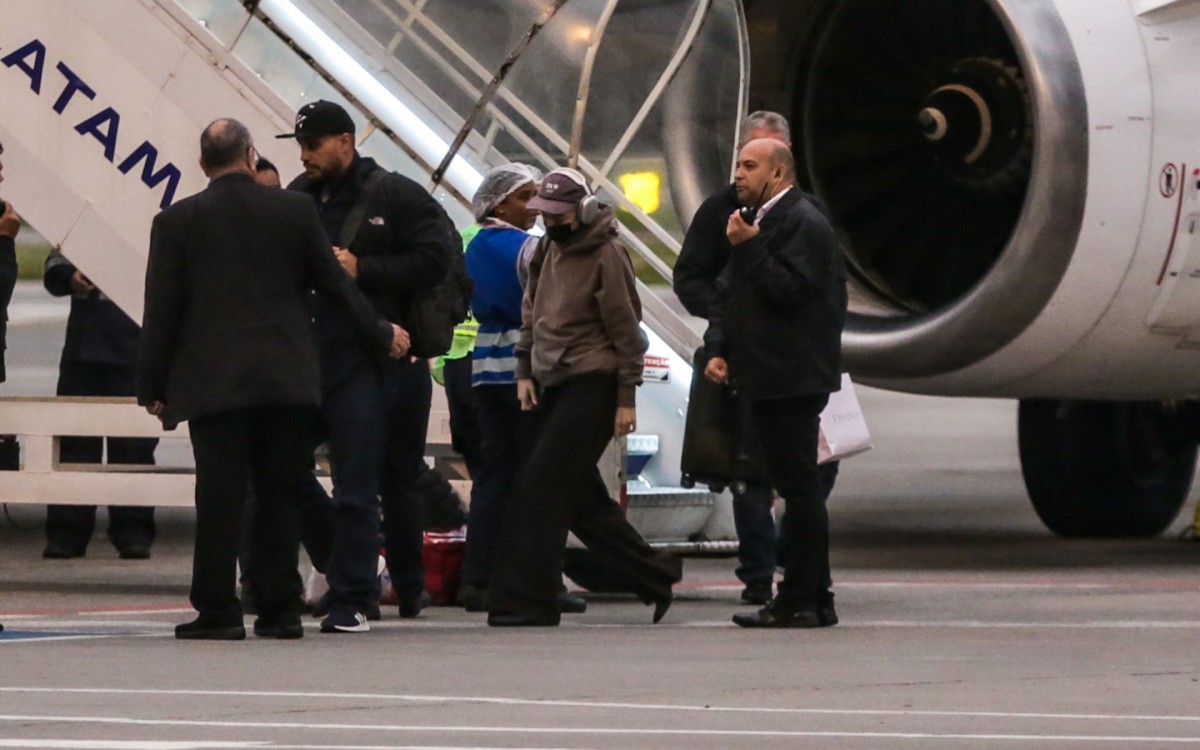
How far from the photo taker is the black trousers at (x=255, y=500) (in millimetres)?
8477

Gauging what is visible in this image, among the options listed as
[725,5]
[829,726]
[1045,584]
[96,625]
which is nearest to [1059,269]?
[1045,584]

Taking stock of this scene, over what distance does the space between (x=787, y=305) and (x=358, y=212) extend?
1448 mm

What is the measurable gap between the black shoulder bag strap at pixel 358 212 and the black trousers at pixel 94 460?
3204 millimetres

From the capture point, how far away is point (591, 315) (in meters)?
9.07

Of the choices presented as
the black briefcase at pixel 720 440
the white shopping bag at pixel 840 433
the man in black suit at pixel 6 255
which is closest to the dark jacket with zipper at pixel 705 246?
the black briefcase at pixel 720 440

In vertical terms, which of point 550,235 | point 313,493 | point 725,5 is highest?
point 725,5

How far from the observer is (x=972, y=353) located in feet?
36.6

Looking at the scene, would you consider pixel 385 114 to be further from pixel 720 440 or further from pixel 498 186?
pixel 720 440

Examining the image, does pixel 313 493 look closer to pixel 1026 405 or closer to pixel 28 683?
pixel 28 683

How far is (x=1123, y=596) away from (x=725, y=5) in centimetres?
320

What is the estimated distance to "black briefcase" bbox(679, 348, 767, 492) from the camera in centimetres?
964

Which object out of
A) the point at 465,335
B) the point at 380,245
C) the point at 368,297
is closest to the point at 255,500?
the point at 368,297

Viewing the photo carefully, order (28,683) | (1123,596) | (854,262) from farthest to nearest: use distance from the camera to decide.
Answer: (854,262) < (1123,596) < (28,683)

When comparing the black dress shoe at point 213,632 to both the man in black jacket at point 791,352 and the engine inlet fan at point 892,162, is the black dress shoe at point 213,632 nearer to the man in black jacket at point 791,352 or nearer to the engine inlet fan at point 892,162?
the man in black jacket at point 791,352
